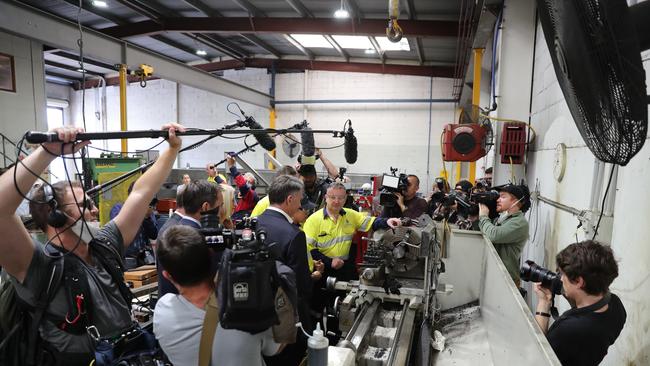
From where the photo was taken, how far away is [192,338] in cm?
100

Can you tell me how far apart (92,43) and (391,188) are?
4.10 m

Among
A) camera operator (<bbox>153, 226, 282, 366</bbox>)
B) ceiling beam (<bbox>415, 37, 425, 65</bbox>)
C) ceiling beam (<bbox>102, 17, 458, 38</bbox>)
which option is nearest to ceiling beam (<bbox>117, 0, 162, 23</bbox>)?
ceiling beam (<bbox>102, 17, 458, 38</bbox>)

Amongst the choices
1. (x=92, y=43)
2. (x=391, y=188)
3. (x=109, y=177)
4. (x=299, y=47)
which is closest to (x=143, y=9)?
(x=92, y=43)

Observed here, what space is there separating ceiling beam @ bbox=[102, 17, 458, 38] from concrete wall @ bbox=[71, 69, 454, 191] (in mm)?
2123

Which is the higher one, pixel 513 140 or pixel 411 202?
pixel 513 140

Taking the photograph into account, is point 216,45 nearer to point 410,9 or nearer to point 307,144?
point 410,9

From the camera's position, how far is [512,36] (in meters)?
3.27

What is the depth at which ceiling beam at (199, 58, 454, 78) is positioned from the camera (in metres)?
8.26

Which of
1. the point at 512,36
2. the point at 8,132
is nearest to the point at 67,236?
the point at 512,36

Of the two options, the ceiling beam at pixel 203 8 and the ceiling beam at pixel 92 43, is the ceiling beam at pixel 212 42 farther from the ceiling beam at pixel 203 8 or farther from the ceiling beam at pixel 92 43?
the ceiling beam at pixel 92 43

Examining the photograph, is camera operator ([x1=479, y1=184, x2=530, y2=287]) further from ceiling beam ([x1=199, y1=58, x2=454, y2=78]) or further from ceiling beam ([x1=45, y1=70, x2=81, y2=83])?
ceiling beam ([x1=45, y1=70, x2=81, y2=83])

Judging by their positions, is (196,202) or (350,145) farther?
(350,145)

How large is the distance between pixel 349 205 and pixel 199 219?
6.43ft

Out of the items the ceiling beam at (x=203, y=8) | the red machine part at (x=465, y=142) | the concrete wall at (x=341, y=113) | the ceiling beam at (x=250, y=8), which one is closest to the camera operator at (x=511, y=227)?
the red machine part at (x=465, y=142)
